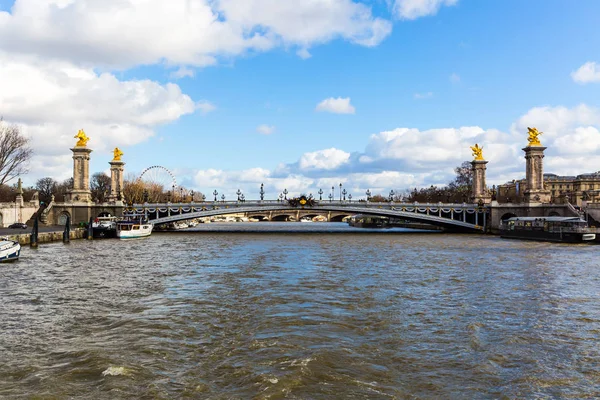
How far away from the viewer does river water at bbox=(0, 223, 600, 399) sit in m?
10.3

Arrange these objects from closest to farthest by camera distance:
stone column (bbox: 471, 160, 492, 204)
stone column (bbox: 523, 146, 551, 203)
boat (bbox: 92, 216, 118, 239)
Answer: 1. boat (bbox: 92, 216, 118, 239)
2. stone column (bbox: 523, 146, 551, 203)
3. stone column (bbox: 471, 160, 492, 204)

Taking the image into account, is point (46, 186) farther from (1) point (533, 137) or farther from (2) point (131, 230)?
(1) point (533, 137)

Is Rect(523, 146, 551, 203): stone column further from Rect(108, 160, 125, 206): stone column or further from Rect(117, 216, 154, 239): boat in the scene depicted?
Rect(108, 160, 125, 206): stone column

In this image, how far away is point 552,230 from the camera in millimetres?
53344

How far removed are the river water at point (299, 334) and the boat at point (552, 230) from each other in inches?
961

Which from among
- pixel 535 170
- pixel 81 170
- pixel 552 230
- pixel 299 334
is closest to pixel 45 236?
pixel 81 170

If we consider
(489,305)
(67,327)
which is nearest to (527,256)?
(489,305)

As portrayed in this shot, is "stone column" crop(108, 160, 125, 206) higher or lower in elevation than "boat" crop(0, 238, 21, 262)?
higher

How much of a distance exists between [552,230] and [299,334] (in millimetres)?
46731

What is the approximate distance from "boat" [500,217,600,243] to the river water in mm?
24397

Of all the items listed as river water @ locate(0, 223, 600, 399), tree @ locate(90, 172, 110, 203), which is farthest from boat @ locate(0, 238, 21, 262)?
tree @ locate(90, 172, 110, 203)

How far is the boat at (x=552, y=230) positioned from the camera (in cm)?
4981

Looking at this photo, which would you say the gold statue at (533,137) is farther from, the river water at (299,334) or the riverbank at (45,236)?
the riverbank at (45,236)

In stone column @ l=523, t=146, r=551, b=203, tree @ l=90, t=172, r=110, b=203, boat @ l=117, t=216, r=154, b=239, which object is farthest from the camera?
tree @ l=90, t=172, r=110, b=203
